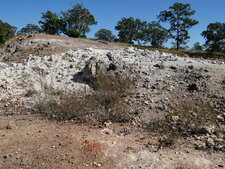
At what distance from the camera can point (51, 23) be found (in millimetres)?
29438

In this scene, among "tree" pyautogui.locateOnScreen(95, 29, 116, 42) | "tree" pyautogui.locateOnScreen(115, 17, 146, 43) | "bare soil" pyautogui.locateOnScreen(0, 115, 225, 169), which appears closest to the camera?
"bare soil" pyautogui.locateOnScreen(0, 115, 225, 169)

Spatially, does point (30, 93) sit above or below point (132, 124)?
above

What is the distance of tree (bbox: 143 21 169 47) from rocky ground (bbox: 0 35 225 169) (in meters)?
26.4

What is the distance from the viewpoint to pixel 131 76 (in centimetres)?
696

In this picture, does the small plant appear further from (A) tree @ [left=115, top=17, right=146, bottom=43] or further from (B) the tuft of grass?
(A) tree @ [left=115, top=17, right=146, bottom=43]

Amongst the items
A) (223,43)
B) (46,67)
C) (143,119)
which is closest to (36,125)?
(143,119)

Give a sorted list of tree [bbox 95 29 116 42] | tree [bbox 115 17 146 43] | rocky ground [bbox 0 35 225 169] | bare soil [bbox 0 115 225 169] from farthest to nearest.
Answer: tree [bbox 95 29 116 42] < tree [bbox 115 17 146 43] < rocky ground [bbox 0 35 225 169] < bare soil [bbox 0 115 225 169]

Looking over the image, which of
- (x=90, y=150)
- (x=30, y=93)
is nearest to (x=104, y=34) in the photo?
(x=30, y=93)

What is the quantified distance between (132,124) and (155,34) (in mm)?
31528

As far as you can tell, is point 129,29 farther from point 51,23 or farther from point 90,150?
point 90,150

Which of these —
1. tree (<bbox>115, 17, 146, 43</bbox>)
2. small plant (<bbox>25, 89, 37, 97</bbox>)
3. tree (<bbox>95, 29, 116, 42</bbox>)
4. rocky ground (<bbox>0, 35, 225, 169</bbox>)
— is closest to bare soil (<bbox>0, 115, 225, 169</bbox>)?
rocky ground (<bbox>0, 35, 225, 169</bbox>)

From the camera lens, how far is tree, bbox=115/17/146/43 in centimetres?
3212

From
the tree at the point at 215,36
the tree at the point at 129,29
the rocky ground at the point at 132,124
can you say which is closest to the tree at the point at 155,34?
the tree at the point at 129,29

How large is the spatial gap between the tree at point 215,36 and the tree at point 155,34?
27.7 feet
